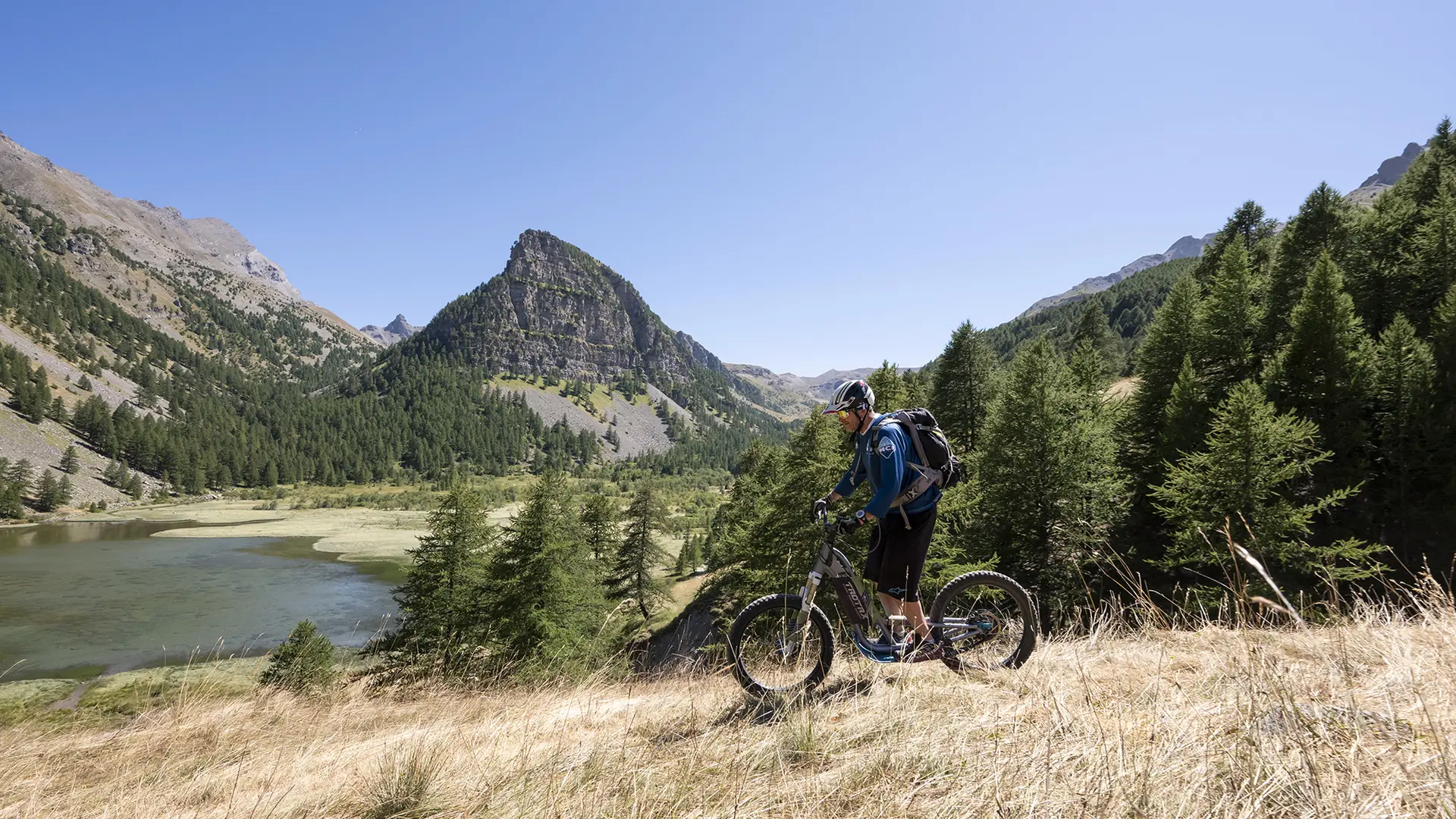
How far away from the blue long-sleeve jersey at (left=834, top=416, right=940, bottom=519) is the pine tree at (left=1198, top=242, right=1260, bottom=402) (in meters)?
32.8

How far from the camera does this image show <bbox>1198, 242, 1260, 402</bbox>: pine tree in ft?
93.7

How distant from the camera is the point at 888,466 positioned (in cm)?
446

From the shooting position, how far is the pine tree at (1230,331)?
28.5 meters

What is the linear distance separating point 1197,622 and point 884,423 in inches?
193

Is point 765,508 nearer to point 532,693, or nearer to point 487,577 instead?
point 487,577

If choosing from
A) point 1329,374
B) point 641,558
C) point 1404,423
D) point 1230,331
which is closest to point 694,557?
point 641,558

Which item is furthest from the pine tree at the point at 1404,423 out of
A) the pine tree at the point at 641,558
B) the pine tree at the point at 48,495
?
the pine tree at the point at 48,495

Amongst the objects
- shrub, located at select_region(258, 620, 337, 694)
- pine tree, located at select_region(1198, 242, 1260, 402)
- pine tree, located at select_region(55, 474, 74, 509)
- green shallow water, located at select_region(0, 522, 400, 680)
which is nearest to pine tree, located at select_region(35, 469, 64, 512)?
pine tree, located at select_region(55, 474, 74, 509)

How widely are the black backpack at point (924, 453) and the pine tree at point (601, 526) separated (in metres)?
32.6

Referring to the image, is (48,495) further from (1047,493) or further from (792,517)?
(1047,493)

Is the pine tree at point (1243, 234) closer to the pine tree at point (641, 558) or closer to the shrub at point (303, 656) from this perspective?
the pine tree at point (641, 558)

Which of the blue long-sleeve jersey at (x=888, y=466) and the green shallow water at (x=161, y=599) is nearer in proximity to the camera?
the blue long-sleeve jersey at (x=888, y=466)

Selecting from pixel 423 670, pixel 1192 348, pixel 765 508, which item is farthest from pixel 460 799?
pixel 1192 348

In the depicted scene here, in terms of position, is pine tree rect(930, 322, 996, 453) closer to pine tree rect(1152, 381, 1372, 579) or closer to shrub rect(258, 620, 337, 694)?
pine tree rect(1152, 381, 1372, 579)
